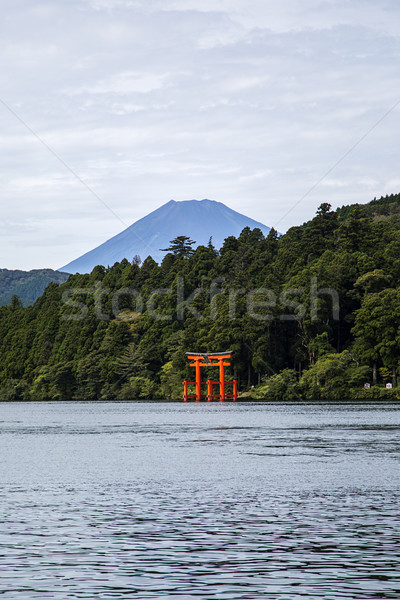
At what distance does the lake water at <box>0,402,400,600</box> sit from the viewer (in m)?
10.3

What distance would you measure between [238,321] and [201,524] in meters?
87.4

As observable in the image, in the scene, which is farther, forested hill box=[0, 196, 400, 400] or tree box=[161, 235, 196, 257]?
tree box=[161, 235, 196, 257]

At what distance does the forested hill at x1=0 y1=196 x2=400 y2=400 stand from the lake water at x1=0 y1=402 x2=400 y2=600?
5933 centimetres

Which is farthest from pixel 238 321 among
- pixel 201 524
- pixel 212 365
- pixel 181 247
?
pixel 201 524

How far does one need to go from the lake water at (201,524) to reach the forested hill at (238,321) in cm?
5933

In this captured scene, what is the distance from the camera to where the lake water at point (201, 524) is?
10.3 metres

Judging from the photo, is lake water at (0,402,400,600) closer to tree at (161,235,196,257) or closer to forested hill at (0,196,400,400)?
forested hill at (0,196,400,400)

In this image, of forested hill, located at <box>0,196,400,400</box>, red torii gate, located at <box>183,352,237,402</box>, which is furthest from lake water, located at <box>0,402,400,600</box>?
red torii gate, located at <box>183,352,237,402</box>

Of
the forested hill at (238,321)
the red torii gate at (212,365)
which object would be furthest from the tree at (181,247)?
the red torii gate at (212,365)

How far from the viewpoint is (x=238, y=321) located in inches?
4001

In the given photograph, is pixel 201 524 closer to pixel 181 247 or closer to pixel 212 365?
pixel 212 365

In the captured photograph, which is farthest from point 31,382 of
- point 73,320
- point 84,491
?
point 84,491

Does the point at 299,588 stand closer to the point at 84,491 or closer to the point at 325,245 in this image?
the point at 84,491

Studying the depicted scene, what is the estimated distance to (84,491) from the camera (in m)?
18.8
